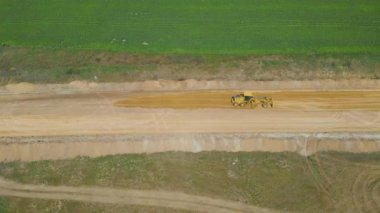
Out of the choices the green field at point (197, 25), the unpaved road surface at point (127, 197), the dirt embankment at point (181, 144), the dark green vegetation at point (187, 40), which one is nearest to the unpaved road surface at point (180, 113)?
the dirt embankment at point (181, 144)

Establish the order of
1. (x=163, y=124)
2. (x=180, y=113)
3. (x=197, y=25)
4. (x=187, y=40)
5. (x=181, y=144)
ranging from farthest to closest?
(x=197, y=25) → (x=187, y=40) → (x=180, y=113) → (x=163, y=124) → (x=181, y=144)

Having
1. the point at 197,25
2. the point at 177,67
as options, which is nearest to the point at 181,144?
the point at 177,67

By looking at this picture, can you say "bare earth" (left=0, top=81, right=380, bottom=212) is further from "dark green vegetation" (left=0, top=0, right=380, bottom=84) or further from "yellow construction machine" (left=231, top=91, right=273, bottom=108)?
"dark green vegetation" (left=0, top=0, right=380, bottom=84)

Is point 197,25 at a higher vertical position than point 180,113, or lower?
higher

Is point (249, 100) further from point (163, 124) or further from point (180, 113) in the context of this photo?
point (163, 124)

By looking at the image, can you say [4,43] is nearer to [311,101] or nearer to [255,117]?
[255,117]

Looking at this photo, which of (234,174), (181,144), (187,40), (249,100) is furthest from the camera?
(187,40)
